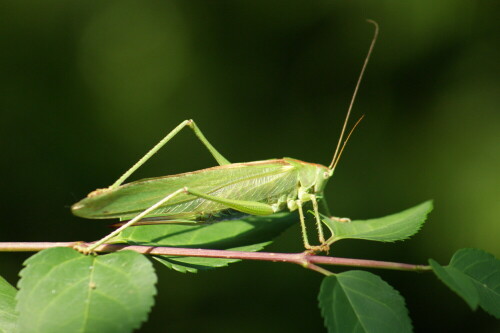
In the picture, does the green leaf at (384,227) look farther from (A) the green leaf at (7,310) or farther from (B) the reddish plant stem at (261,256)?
(A) the green leaf at (7,310)

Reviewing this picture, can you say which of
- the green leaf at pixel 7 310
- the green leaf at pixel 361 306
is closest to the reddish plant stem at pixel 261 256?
the green leaf at pixel 361 306

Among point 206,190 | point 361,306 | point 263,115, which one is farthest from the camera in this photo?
point 263,115

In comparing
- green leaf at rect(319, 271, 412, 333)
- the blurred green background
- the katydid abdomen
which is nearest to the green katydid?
the katydid abdomen

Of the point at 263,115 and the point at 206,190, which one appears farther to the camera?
the point at 263,115

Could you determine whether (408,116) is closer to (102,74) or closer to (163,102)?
(163,102)

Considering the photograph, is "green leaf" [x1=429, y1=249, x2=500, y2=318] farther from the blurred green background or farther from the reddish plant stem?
the blurred green background

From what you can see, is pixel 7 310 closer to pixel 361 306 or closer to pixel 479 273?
pixel 361 306

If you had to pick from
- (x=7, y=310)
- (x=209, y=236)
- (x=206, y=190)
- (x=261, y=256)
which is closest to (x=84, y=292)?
(x=7, y=310)
